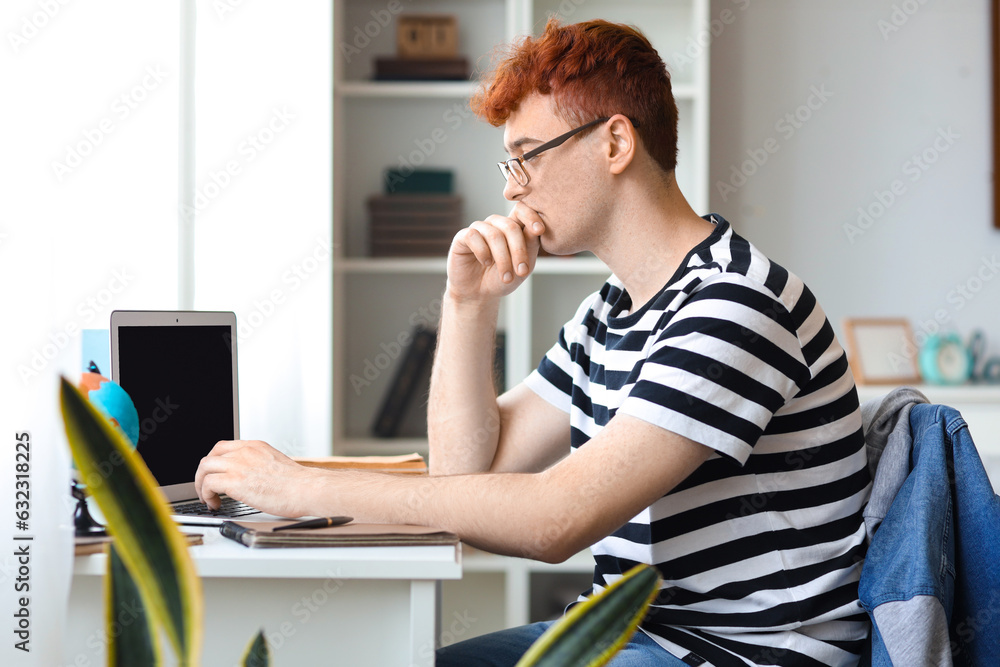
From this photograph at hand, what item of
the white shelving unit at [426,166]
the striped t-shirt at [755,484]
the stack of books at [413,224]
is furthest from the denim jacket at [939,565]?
the stack of books at [413,224]

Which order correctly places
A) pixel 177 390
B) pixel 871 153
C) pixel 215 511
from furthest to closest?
pixel 871 153 → pixel 177 390 → pixel 215 511

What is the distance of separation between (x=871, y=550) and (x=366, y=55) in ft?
6.94

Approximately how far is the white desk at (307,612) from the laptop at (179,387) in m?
0.21

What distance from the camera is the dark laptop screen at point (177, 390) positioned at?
1173 millimetres

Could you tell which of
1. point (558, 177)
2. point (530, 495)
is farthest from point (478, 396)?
point (530, 495)

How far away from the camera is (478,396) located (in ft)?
4.52

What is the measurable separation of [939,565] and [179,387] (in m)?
0.95

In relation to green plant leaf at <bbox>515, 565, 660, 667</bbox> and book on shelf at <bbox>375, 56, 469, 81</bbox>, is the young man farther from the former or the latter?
book on shelf at <bbox>375, 56, 469, 81</bbox>

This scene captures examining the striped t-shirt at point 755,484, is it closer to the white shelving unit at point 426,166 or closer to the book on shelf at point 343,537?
the book on shelf at point 343,537

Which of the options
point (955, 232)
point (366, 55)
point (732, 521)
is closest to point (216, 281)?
point (366, 55)

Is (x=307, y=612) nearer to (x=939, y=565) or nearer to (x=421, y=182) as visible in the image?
(x=939, y=565)

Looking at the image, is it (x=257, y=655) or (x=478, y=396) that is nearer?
(x=257, y=655)

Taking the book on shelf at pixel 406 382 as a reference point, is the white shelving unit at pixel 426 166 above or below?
above

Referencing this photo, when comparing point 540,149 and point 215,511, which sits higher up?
point 540,149
